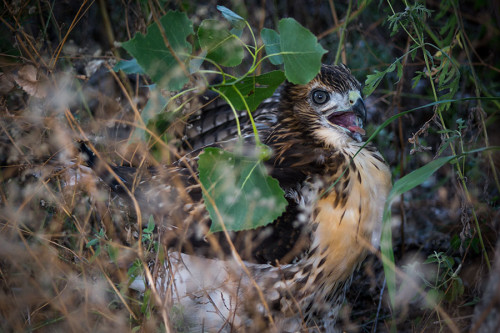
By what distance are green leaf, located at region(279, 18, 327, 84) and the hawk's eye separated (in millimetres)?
816

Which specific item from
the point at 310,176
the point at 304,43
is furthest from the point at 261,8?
the point at 304,43

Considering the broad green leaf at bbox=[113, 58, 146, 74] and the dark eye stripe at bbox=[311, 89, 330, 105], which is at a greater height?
the broad green leaf at bbox=[113, 58, 146, 74]

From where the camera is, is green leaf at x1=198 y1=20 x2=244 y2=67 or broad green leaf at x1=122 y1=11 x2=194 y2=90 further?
green leaf at x1=198 y1=20 x2=244 y2=67

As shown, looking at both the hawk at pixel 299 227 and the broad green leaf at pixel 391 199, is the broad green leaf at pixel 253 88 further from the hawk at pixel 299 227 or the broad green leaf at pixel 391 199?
the broad green leaf at pixel 391 199

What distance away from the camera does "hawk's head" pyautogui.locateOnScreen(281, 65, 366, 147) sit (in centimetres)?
264

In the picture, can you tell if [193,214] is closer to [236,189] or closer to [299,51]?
[236,189]

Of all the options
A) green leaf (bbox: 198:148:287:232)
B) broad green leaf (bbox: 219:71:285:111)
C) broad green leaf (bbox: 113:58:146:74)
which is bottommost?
green leaf (bbox: 198:148:287:232)

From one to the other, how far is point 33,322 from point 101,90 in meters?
1.85

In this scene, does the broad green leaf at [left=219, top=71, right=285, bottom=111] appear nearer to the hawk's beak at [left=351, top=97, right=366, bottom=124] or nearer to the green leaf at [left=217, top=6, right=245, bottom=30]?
the green leaf at [left=217, top=6, right=245, bottom=30]

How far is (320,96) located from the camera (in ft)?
8.94

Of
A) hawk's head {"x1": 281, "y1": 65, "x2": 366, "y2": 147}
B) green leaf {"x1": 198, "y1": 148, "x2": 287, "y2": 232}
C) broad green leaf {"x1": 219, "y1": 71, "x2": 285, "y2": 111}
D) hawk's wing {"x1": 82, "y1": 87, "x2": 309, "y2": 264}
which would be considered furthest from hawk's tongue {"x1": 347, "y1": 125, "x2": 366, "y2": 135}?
green leaf {"x1": 198, "y1": 148, "x2": 287, "y2": 232}

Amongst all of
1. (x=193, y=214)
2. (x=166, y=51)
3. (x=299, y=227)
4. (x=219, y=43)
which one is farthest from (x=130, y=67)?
(x=299, y=227)

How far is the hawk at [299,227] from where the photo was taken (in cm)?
249

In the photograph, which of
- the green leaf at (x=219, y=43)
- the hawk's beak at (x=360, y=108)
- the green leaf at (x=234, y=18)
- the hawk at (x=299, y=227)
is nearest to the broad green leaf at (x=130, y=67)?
the green leaf at (x=219, y=43)
